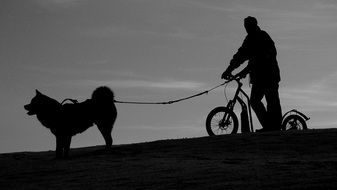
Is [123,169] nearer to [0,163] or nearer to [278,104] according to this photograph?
[0,163]

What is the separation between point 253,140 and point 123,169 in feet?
12.9

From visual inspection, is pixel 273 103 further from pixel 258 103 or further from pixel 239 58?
pixel 239 58

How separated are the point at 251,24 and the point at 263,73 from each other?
1146mm

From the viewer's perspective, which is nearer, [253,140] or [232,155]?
[232,155]

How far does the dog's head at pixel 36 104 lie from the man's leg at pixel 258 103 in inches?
184

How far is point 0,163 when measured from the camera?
12078mm

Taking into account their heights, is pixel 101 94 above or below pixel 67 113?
above

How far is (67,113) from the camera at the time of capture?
42.5 feet

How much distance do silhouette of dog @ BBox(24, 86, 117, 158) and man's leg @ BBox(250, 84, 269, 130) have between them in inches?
127

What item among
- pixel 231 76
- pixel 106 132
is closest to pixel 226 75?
pixel 231 76

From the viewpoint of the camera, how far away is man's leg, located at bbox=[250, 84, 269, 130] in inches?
558

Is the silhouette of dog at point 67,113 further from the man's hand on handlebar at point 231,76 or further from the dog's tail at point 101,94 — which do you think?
the man's hand on handlebar at point 231,76

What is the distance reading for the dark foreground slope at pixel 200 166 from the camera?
771 cm

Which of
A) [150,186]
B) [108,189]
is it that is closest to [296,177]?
[150,186]
